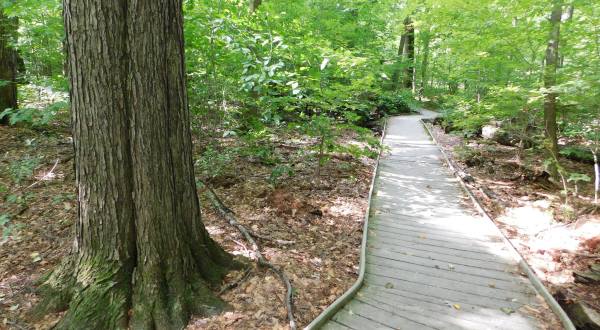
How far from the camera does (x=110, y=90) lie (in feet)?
8.66

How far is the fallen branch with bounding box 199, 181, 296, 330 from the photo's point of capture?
3.24 metres

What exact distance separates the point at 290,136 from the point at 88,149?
8558 mm

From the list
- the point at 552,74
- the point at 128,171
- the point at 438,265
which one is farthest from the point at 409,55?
the point at 128,171

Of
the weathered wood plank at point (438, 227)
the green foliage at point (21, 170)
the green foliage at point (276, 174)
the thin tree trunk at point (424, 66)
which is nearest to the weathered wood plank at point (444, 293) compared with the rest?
the weathered wood plank at point (438, 227)

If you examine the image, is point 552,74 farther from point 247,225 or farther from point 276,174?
point 247,225

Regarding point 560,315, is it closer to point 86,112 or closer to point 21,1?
point 86,112

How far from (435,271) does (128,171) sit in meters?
3.79

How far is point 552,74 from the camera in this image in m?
6.86

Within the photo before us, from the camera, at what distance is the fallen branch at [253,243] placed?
3.24 m

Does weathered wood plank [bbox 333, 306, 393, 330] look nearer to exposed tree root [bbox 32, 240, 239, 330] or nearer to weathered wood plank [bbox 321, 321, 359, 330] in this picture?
weathered wood plank [bbox 321, 321, 359, 330]

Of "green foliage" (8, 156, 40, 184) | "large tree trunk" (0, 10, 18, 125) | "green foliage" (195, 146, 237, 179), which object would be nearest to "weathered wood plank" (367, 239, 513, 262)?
"green foliage" (195, 146, 237, 179)

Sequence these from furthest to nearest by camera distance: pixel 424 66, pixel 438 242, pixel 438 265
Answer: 1. pixel 424 66
2. pixel 438 242
3. pixel 438 265

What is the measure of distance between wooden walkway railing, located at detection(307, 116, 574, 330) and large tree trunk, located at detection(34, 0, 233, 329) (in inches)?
57.9

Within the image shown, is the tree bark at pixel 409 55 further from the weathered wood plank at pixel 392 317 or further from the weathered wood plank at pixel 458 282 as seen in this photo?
the weathered wood plank at pixel 392 317
